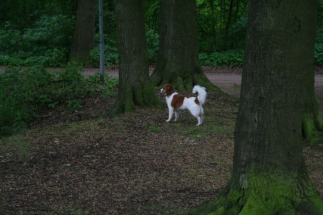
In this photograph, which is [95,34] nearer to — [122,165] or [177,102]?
[177,102]

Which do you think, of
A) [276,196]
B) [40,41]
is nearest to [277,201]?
[276,196]

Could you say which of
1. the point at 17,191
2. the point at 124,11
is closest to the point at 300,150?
the point at 17,191

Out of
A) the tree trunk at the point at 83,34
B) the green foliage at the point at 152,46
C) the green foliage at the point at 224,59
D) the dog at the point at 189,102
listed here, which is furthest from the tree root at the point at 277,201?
the green foliage at the point at 152,46

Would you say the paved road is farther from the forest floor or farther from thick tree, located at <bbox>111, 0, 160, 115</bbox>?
the forest floor

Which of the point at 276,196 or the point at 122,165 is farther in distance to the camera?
the point at 122,165

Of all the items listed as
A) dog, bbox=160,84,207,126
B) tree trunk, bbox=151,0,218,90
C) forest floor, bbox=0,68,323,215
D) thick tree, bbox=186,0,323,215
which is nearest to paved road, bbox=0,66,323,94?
tree trunk, bbox=151,0,218,90

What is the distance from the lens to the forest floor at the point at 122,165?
5809mm

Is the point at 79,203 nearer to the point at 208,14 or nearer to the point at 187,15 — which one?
the point at 187,15

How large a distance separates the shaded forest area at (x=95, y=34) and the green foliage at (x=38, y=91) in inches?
451

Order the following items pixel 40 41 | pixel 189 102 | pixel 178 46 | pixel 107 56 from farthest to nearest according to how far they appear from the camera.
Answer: pixel 40 41 < pixel 107 56 < pixel 178 46 < pixel 189 102

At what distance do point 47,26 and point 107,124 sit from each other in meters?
19.7

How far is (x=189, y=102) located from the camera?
975 cm

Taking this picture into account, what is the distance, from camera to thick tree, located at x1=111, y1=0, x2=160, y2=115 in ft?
33.9

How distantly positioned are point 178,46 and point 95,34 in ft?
54.3
